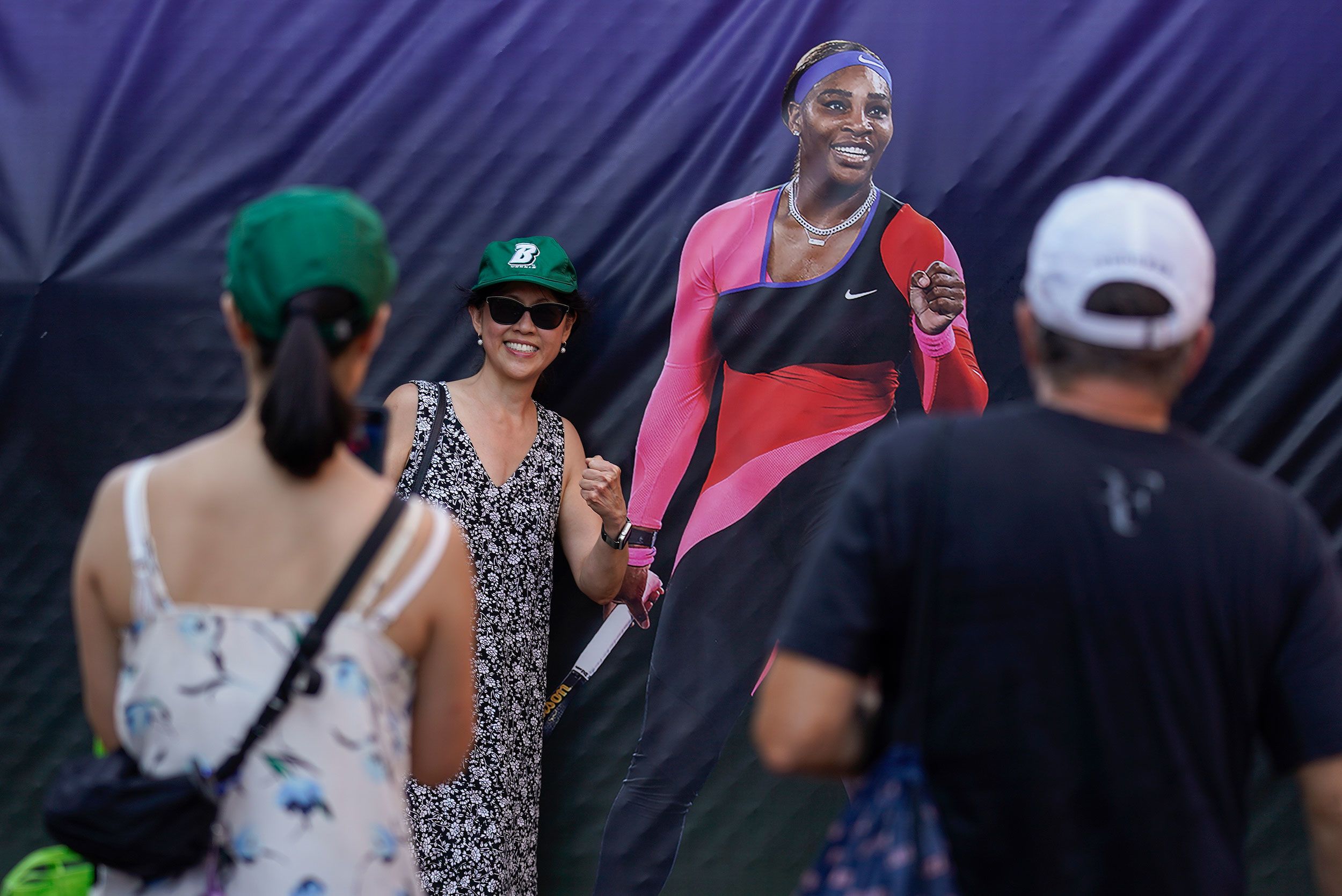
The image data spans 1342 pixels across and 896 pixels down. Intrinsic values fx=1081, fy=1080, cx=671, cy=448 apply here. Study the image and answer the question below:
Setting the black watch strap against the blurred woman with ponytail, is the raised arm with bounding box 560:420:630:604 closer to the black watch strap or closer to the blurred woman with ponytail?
the black watch strap

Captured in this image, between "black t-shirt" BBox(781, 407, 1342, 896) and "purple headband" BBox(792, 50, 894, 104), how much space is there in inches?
83.5

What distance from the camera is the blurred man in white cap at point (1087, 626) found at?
4.22ft

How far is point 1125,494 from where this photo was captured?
131 centimetres

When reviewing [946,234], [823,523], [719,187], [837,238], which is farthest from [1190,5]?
[823,523]

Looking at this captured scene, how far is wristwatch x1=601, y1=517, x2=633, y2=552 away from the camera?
2967 mm

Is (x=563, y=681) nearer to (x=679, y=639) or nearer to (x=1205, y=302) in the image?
(x=679, y=639)

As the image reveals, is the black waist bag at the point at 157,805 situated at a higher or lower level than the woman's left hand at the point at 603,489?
lower

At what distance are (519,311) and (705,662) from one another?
118cm

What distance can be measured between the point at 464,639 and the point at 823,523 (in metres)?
1.82

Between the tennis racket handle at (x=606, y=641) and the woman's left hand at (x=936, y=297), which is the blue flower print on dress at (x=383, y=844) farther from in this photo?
the woman's left hand at (x=936, y=297)

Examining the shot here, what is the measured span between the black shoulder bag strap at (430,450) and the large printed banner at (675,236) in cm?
36

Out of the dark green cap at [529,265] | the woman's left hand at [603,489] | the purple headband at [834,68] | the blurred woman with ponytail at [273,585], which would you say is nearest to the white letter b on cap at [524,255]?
the dark green cap at [529,265]

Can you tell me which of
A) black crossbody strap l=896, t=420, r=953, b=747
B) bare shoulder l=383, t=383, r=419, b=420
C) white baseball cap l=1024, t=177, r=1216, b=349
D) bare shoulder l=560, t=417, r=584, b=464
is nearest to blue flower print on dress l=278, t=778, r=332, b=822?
black crossbody strap l=896, t=420, r=953, b=747

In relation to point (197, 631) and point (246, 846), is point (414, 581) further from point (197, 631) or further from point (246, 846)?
point (246, 846)
